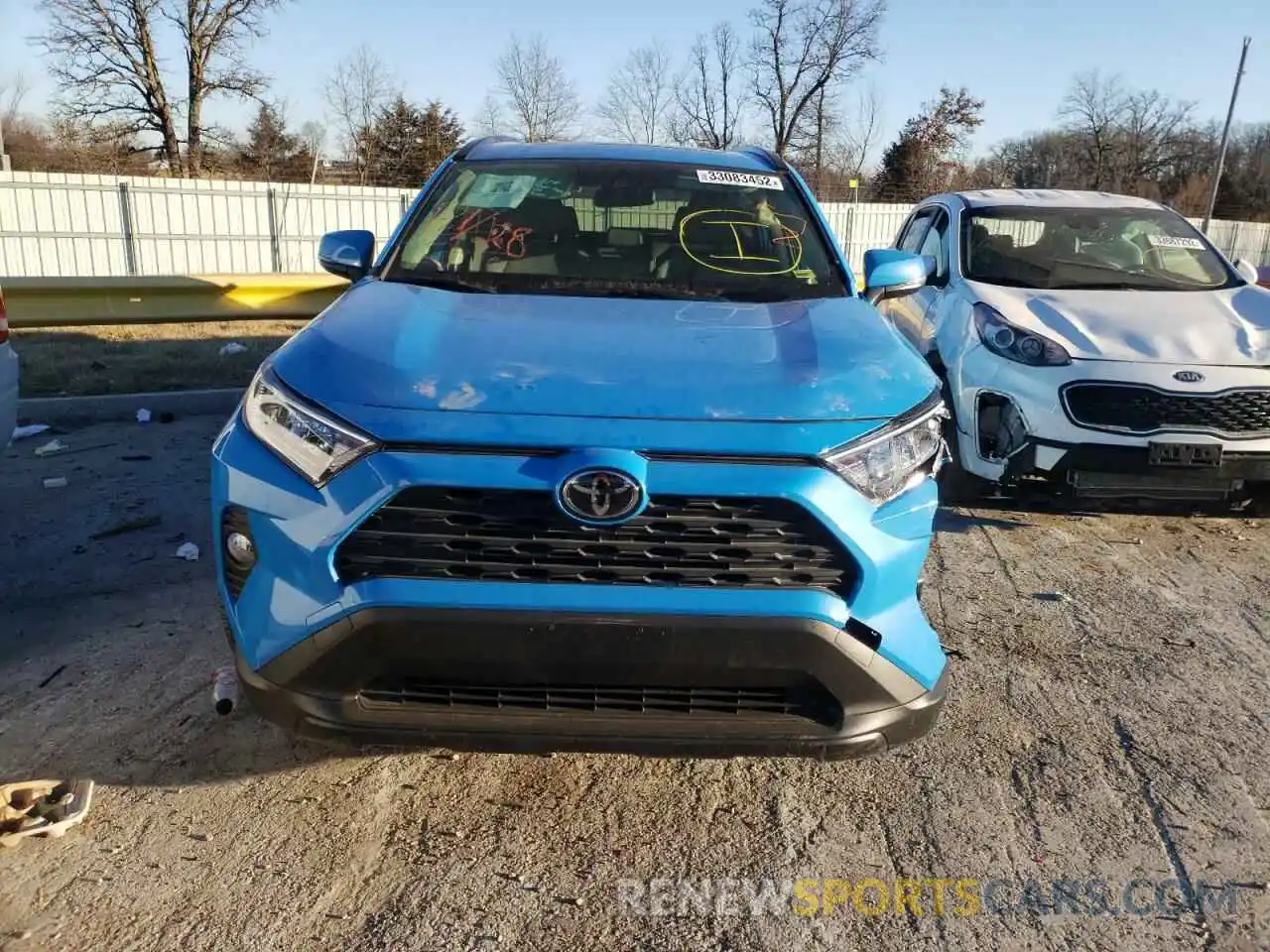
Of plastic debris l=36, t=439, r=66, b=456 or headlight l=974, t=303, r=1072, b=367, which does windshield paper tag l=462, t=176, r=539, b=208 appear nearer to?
headlight l=974, t=303, r=1072, b=367

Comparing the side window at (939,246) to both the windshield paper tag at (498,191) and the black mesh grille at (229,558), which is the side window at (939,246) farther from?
the black mesh grille at (229,558)

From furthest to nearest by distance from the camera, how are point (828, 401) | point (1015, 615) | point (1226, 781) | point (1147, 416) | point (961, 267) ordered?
point (961, 267) → point (1147, 416) → point (1015, 615) → point (1226, 781) → point (828, 401)

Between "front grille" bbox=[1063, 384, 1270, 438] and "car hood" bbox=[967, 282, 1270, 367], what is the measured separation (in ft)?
0.56

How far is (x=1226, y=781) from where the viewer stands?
2871 mm

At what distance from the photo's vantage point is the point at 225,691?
2.62m


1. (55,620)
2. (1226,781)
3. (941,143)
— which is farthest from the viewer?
(941,143)

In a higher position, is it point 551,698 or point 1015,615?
point 551,698

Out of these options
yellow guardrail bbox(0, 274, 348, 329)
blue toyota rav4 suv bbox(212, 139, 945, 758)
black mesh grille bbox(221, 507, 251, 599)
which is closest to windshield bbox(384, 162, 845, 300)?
blue toyota rav4 suv bbox(212, 139, 945, 758)

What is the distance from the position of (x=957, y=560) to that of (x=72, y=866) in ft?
12.5

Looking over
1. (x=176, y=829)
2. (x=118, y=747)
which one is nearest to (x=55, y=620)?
(x=118, y=747)

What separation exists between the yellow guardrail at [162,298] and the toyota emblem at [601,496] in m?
9.98

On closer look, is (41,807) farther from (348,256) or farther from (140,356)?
(140,356)

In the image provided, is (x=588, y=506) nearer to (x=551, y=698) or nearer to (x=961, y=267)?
(x=551, y=698)

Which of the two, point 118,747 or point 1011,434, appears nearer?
point 118,747
